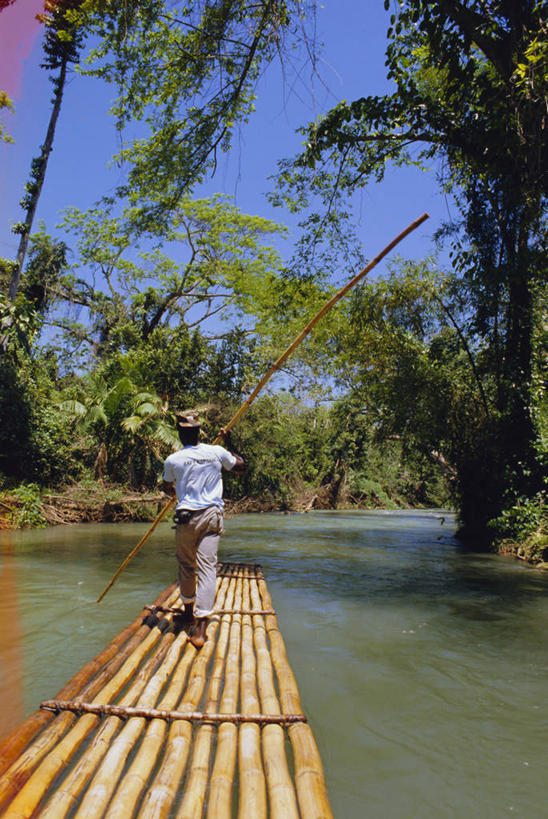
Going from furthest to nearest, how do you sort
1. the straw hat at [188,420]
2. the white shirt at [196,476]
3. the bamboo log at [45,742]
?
the straw hat at [188,420], the white shirt at [196,476], the bamboo log at [45,742]

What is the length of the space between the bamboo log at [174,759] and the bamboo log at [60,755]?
32 centimetres

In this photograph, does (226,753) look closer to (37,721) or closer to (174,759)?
(174,759)

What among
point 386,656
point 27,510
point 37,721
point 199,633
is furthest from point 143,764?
point 27,510

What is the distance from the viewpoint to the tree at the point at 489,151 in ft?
17.1

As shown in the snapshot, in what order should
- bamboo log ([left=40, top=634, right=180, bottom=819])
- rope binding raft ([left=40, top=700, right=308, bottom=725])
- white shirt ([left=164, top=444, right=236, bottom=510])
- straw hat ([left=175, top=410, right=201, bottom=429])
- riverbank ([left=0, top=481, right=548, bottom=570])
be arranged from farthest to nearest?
1. riverbank ([left=0, top=481, right=548, bottom=570])
2. straw hat ([left=175, top=410, right=201, bottom=429])
3. white shirt ([left=164, top=444, right=236, bottom=510])
4. rope binding raft ([left=40, top=700, right=308, bottom=725])
5. bamboo log ([left=40, top=634, right=180, bottom=819])

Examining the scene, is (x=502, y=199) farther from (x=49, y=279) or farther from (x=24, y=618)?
(x=49, y=279)

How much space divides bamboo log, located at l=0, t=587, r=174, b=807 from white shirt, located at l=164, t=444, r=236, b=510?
105cm

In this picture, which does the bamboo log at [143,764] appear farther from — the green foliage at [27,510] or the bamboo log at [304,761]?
the green foliage at [27,510]

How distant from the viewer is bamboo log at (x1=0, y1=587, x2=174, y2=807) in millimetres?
1623

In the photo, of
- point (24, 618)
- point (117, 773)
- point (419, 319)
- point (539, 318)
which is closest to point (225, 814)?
point (117, 773)

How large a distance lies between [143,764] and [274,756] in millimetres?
460

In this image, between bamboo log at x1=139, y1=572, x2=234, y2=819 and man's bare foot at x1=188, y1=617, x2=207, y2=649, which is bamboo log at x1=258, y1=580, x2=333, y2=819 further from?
man's bare foot at x1=188, y1=617, x2=207, y2=649

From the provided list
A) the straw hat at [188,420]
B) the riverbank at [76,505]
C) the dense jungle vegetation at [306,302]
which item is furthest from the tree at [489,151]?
the riverbank at [76,505]

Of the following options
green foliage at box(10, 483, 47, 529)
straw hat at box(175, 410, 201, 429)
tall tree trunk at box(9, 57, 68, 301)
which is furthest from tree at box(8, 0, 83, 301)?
straw hat at box(175, 410, 201, 429)
